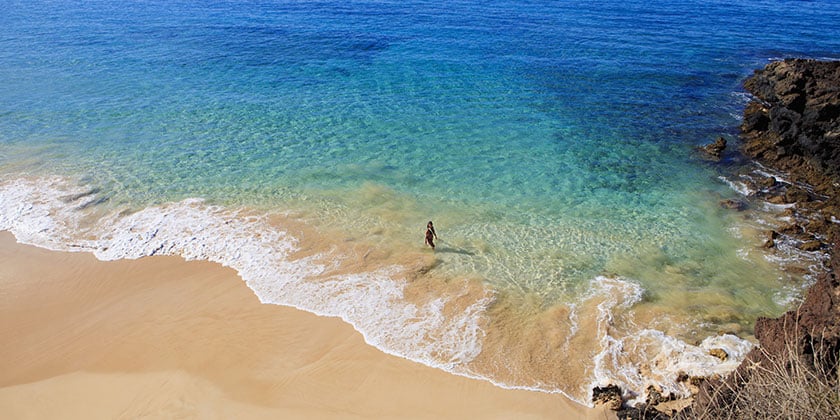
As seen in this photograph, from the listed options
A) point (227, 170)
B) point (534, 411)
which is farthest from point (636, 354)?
point (227, 170)

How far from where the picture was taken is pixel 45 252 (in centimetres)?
1747

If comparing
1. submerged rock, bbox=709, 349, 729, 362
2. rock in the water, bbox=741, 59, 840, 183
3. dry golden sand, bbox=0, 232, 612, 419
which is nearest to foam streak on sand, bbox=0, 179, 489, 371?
dry golden sand, bbox=0, 232, 612, 419

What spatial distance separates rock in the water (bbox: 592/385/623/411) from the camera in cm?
1143

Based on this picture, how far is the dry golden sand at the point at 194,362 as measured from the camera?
11.8 meters

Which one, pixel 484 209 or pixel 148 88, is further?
pixel 148 88

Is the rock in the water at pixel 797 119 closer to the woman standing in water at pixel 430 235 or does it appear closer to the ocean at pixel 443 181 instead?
the ocean at pixel 443 181

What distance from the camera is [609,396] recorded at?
37.9 ft

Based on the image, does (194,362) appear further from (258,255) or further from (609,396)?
(609,396)

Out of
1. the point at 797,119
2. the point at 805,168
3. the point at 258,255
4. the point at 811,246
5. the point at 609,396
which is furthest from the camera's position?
the point at 797,119

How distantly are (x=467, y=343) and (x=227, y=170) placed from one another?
14.0 m

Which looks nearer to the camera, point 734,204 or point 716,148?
point 734,204

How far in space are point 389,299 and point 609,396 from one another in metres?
6.41

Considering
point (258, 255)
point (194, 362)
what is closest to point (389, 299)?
point (258, 255)

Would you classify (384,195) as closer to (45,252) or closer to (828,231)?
(45,252)
